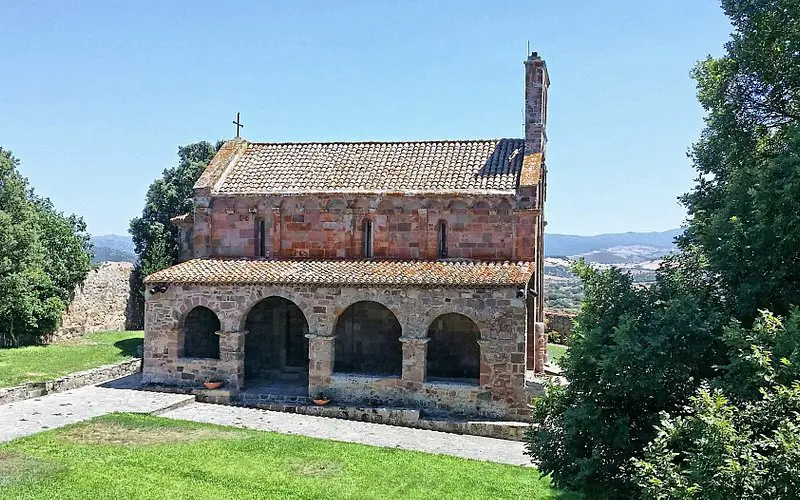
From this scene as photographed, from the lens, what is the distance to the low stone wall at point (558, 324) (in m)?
35.2

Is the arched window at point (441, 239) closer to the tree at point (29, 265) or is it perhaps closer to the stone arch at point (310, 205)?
the stone arch at point (310, 205)

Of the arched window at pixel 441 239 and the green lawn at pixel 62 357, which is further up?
the arched window at pixel 441 239

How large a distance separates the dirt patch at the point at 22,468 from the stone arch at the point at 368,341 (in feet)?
34.5

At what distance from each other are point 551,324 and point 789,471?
98.3 feet

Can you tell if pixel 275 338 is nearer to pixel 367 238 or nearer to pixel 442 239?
pixel 367 238

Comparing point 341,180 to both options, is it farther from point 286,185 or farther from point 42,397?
point 42,397

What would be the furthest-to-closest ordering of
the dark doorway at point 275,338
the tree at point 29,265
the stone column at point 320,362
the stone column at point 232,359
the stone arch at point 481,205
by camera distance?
the tree at point 29,265, the dark doorway at point 275,338, the stone arch at point 481,205, the stone column at point 232,359, the stone column at point 320,362

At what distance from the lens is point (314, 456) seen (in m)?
14.9

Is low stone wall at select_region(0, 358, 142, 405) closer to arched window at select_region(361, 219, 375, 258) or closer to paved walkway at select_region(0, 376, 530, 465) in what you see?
paved walkway at select_region(0, 376, 530, 465)

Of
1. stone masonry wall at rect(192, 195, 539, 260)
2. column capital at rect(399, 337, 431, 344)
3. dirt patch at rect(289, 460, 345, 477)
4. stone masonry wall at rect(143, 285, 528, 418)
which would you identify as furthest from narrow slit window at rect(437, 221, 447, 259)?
dirt patch at rect(289, 460, 345, 477)

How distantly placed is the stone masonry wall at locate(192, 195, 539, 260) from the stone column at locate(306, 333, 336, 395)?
3534mm

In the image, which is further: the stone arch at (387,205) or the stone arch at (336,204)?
the stone arch at (336,204)

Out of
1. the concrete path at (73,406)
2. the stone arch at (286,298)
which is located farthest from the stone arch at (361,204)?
the concrete path at (73,406)

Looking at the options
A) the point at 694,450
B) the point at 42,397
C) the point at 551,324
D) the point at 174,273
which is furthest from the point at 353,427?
the point at 551,324
